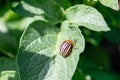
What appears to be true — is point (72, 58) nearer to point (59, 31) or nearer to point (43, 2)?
point (59, 31)

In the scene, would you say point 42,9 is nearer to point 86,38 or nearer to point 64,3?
point 64,3

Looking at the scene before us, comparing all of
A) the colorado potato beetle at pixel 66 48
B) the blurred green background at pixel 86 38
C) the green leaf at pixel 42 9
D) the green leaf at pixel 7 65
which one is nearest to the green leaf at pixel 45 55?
the colorado potato beetle at pixel 66 48

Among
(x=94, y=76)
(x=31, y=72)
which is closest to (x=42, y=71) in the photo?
(x=31, y=72)

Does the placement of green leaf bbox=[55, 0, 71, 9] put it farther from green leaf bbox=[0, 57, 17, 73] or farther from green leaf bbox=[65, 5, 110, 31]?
green leaf bbox=[0, 57, 17, 73]

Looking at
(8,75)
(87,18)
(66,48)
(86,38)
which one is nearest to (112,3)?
(87,18)

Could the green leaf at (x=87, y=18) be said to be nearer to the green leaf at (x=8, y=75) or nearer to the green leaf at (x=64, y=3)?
the green leaf at (x=64, y=3)
